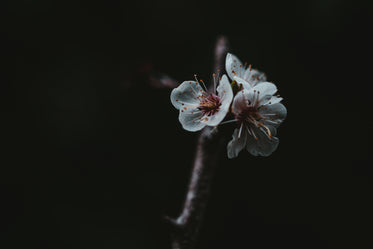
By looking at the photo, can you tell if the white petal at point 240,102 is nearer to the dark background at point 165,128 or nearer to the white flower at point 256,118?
the white flower at point 256,118

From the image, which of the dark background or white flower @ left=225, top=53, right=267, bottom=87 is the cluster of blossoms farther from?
the dark background

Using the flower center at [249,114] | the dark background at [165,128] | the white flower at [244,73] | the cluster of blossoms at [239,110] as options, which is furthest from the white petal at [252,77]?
the dark background at [165,128]

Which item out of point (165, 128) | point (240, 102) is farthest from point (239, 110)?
point (165, 128)

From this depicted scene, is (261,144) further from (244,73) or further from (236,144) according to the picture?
(244,73)

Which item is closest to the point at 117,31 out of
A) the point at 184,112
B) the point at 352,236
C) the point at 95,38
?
the point at 95,38

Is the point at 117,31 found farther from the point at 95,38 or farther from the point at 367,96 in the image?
the point at 367,96
